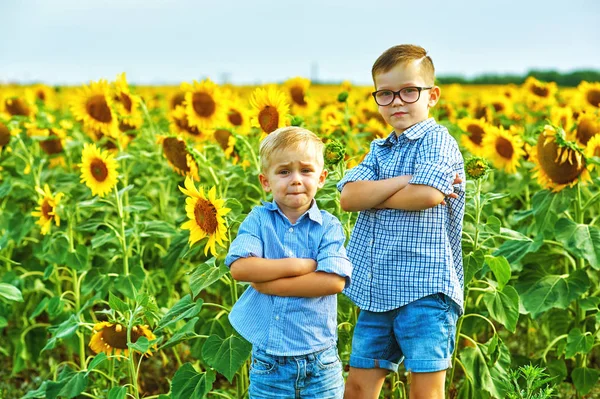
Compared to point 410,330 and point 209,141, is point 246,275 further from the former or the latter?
point 209,141

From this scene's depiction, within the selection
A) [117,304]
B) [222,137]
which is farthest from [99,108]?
[117,304]

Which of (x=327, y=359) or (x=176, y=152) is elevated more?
(x=176, y=152)

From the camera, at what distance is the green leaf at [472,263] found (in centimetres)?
264

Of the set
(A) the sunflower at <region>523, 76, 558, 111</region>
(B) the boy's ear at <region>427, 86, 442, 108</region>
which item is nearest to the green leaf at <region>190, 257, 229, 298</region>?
(B) the boy's ear at <region>427, 86, 442, 108</region>

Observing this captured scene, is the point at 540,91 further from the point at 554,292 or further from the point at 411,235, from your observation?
the point at 411,235

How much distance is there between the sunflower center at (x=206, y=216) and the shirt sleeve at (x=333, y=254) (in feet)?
1.44

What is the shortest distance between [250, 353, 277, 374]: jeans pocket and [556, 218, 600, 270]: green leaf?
4.86 ft

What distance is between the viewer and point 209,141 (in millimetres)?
4395

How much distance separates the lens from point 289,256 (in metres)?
2.18

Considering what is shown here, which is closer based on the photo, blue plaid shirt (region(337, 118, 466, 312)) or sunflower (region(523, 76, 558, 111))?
blue plaid shirt (region(337, 118, 466, 312))

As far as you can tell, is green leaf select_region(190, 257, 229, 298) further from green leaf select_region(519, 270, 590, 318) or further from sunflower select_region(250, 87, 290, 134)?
green leaf select_region(519, 270, 590, 318)

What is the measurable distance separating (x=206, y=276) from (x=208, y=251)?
98cm

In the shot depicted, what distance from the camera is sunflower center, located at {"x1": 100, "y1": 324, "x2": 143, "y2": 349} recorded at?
2727mm

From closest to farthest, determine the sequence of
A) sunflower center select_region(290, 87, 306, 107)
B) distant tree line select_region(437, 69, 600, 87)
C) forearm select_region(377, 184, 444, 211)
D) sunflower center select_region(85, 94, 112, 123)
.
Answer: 1. forearm select_region(377, 184, 444, 211)
2. sunflower center select_region(85, 94, 112, 123)
3. sunflower center select_region(290, 87, 306, 107)
4. distant tree line select_region(437, 69, 600, 87)
